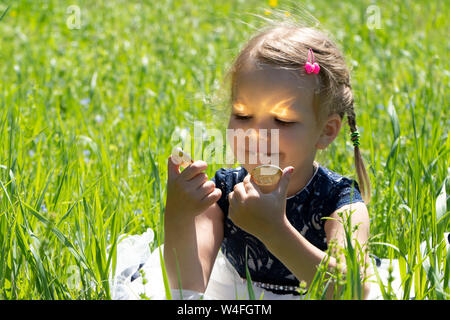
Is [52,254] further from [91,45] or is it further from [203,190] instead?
[91,45]

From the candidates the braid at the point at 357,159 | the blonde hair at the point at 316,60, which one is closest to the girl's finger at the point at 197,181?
the blonde hair at the point at 316,60

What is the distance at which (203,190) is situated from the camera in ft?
6.22

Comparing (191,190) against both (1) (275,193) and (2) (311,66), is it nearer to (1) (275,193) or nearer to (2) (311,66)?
(1) (275,193)

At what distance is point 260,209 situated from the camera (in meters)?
1.75

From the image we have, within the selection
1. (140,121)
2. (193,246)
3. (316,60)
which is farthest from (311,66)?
(140,121)

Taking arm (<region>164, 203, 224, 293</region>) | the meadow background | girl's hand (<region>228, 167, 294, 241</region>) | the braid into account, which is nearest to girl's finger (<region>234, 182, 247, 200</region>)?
girl's hand (<region>228, 167, 294, 241</region>)

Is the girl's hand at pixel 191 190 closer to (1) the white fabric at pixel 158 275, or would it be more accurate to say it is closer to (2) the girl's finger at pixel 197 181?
(2) the girl's finger at pixel 197 181

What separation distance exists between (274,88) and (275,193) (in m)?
0.37

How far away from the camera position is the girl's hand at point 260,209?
5.76ft

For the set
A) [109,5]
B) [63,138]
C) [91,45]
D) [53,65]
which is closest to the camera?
[63,138]

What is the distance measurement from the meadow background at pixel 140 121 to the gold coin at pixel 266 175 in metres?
0.32
